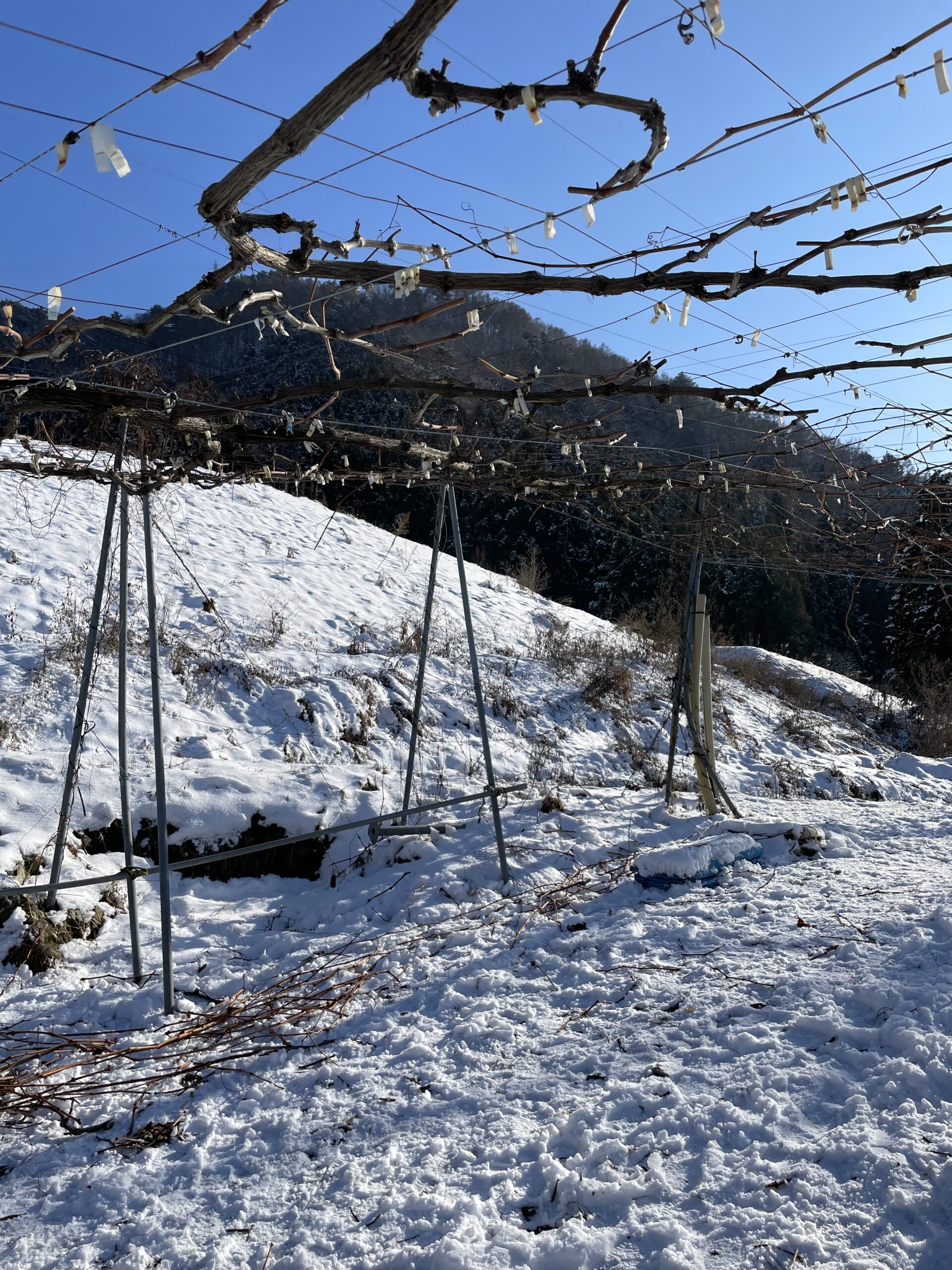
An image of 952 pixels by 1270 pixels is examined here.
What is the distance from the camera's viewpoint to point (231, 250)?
1.89 meters

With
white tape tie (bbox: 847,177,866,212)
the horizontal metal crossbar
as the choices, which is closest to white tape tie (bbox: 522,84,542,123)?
white tape tie (bbox: 847,177,866,212)

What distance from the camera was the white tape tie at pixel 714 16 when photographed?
1330 mm

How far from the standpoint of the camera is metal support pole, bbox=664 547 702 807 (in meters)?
5.91

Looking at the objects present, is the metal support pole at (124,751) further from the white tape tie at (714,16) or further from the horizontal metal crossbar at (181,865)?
the white tape tie at (714,16)

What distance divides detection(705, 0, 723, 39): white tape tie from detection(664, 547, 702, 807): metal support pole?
467cm

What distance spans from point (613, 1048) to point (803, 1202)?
0.96 metres

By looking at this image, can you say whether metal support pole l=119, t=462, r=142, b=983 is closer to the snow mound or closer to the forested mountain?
the snow mound

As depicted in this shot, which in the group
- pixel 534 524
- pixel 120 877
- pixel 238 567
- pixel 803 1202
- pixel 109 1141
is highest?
pixel 534 524

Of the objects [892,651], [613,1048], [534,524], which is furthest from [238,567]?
[534,524]

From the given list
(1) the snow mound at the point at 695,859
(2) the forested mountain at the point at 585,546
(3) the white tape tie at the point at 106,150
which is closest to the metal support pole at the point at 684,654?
(1) the snow mound at the point at 695,859

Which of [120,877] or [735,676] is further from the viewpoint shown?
[735,676]

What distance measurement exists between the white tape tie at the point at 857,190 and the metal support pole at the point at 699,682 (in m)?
4.38

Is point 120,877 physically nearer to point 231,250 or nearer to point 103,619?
point 231,250

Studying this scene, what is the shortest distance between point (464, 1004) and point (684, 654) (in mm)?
3329
